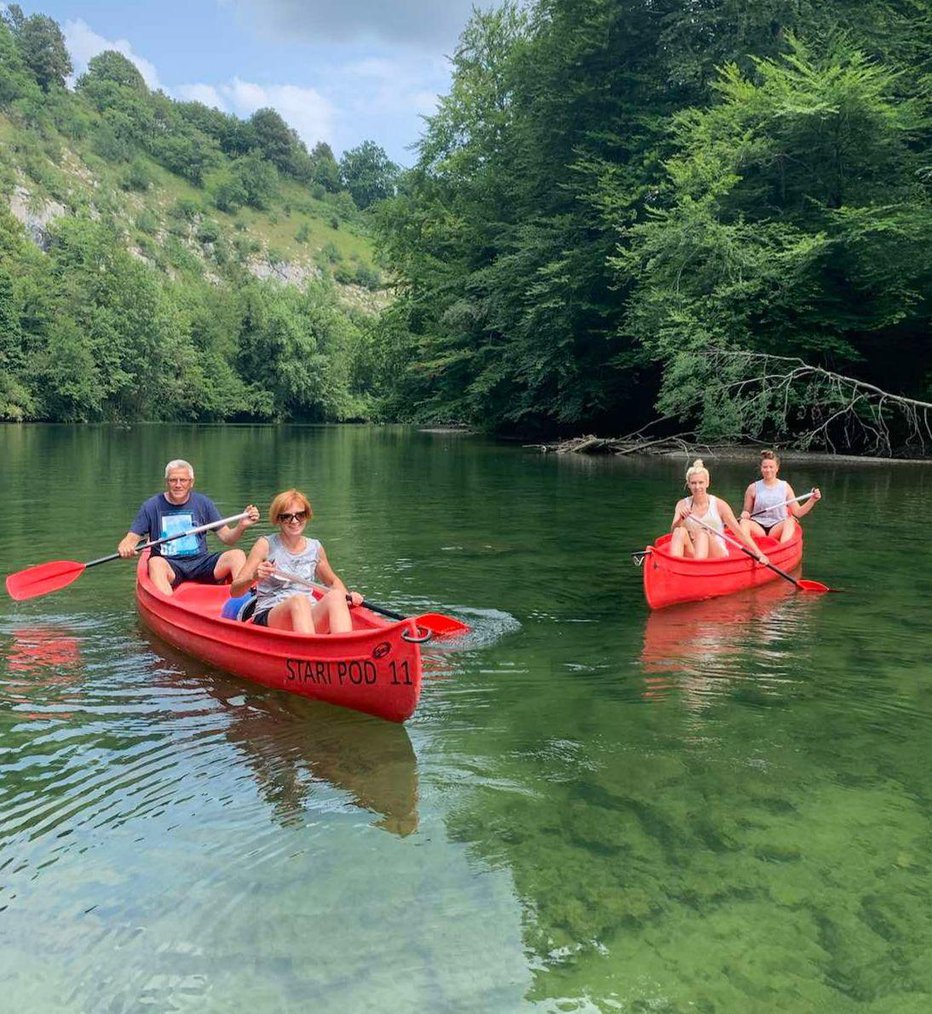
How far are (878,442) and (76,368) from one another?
1954 inches

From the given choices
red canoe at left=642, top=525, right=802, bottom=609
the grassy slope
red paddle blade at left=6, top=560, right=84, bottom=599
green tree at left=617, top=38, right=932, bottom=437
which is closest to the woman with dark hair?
red canoe at left=642, top=525, right=802, bottom=609

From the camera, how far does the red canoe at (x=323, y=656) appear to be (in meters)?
5.16

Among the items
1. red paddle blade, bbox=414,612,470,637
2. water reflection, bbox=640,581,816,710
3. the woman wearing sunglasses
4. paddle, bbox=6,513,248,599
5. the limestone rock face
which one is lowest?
water reflection, bbox=640,581,816,710

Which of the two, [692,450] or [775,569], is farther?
[692,450]

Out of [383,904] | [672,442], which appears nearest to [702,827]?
[383,904]

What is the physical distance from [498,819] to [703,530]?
551 cm

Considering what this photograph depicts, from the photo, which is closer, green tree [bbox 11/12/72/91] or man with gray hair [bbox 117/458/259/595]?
man with gray hair [bbox 117/458/259/595]

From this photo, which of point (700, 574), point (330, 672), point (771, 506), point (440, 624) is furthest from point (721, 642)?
point (771, 506)

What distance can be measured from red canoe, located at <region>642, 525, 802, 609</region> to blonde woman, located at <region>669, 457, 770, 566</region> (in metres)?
0.13

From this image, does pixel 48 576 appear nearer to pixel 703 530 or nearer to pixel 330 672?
pixel 330 672

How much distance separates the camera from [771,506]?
10.8 m

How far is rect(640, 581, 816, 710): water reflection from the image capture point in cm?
627

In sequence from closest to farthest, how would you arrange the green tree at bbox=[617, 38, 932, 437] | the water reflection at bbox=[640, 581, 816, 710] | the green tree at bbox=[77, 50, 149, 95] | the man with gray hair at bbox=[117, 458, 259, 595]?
the water reflection at bbox=[640, 581, 816, 710] < the man with gray hair at bbox=[117, 458, 259, 595] < the green tree at bbox=[617, 38, 932, 437] < the green tree at bbox=[77, 50, 149, 95]

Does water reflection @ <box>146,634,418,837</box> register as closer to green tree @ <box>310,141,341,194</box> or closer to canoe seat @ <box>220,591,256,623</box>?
canoe seat @ <box>220,591,256,623</box>
